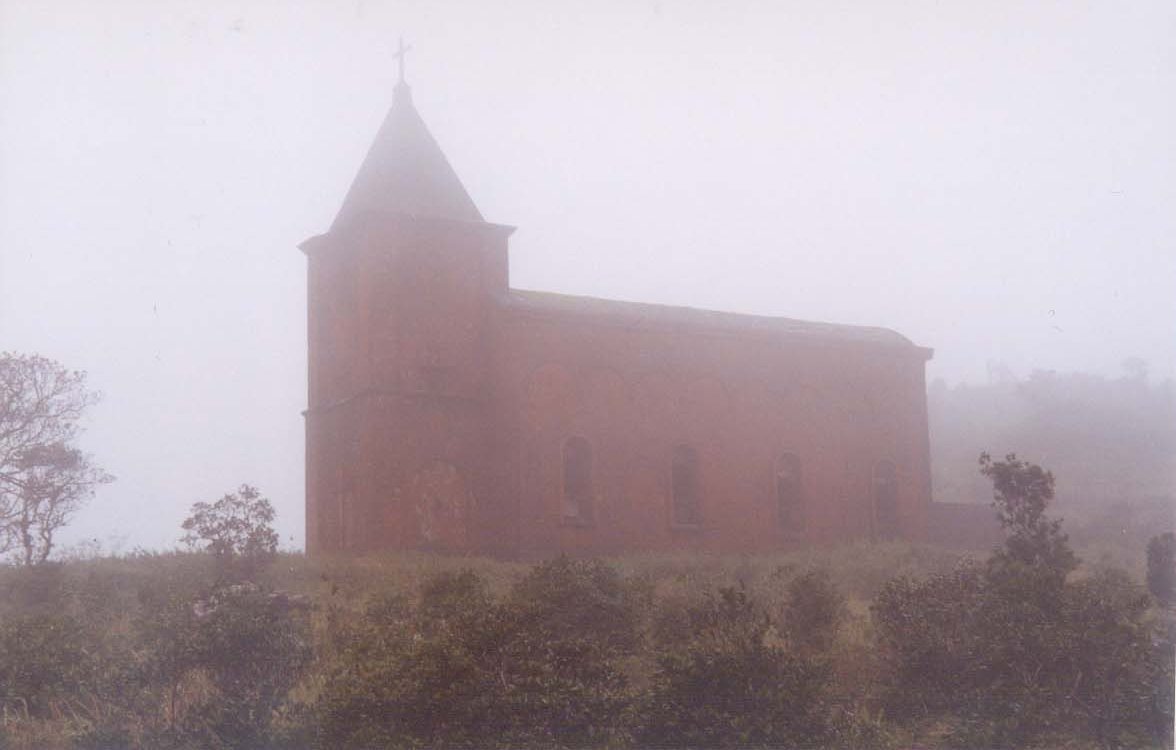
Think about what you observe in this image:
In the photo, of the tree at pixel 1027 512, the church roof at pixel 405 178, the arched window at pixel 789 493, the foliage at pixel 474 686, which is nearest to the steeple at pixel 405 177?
the church roof at pixel 405 178

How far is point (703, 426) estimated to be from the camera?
104ft

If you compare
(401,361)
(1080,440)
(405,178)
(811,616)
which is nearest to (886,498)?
(401,361)

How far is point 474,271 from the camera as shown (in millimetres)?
30141

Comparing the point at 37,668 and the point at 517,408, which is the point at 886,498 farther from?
the point at 37,668

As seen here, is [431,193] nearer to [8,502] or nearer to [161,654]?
[8,502]

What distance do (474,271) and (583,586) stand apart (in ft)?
54.0

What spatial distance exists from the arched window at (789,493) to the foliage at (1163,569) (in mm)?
10431

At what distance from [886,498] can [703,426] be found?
6623mm

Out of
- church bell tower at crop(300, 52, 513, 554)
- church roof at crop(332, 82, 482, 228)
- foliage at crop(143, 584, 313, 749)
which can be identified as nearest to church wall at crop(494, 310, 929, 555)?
church bell tower at crop(300, 52, 513, 554)

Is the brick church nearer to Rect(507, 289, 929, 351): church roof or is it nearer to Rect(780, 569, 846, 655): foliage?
Rect(507, 289, 929, 351): church roof

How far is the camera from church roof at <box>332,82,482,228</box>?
98.6 feet

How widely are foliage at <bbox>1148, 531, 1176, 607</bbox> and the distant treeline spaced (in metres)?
21.2

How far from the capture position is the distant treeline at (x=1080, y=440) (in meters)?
53.4

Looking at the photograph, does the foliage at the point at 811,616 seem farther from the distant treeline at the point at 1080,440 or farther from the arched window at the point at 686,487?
the distant treeline at the point at 1080,440
